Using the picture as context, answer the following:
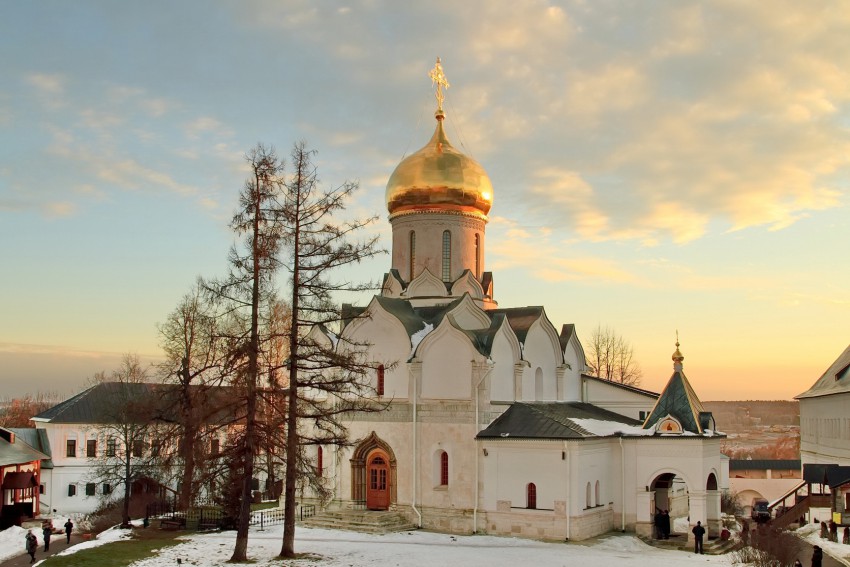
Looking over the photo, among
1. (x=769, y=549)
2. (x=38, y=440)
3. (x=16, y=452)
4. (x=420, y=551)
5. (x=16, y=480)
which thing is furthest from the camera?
(x=38, y=440)

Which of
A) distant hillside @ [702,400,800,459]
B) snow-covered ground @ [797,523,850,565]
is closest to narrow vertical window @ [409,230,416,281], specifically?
snow-covered ground @ [797,523,850,565]

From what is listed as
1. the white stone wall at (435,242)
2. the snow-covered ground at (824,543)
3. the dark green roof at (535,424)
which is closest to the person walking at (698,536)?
the snow-covered ground at (824,543)

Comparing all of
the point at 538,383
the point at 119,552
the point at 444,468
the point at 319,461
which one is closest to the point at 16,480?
the point at 319,461

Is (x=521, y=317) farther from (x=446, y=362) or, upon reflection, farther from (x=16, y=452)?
(x=16, y=452)

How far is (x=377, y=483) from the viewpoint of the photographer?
2589cm

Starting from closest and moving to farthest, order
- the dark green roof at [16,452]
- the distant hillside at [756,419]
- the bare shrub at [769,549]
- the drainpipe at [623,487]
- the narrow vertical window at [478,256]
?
1. the bare shrub at [769,549]
2. the drainpipe at [623,487]
3. the narrow vertical window at [478,256]
4. the dark green roof at [16,452]
5. the distant hillside at [756,419]

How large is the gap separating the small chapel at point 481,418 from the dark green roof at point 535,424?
5 centimetres

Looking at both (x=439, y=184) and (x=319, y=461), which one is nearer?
(x=319, y=461)

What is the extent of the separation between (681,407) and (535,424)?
446cm

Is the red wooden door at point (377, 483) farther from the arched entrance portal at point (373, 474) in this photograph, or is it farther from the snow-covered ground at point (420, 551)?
the snow-covered ground at point (420, 551)

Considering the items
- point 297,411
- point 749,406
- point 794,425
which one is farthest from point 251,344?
point 749,406

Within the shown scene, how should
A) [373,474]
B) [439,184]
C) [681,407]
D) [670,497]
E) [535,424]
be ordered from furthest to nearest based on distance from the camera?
[439,184], [670,497], [373,474], [681,407], [535,424]

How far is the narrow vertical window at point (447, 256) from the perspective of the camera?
95.3 ft

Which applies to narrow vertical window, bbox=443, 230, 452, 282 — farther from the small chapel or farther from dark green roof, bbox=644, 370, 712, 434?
dark green roof, bbox=644, 370, 712, 434
